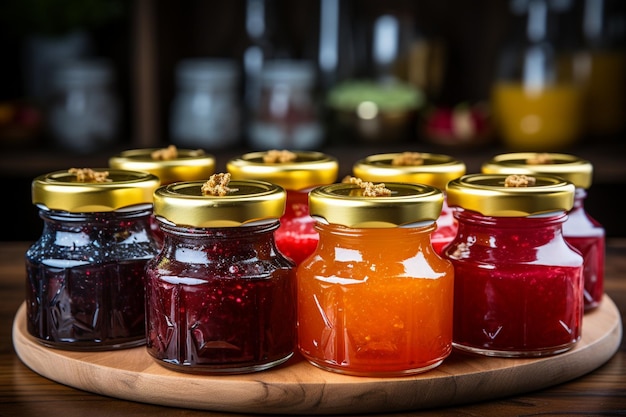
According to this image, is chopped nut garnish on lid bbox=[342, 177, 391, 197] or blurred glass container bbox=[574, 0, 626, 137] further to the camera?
blurred glass container bbox=[574, 0, 626, 137]

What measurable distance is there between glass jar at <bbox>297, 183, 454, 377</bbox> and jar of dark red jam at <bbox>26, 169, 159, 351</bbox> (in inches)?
6.2

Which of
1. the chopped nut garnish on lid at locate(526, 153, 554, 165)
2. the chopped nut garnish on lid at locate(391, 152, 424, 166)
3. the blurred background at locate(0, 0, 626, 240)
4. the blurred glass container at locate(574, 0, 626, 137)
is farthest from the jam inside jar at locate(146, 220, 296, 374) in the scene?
the blurred glass container at locate(574, 0, 626, 137)

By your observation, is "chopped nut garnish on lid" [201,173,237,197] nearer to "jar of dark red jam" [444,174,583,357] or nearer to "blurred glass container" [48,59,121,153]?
"jar of dark red jam" [444,174,583,357]

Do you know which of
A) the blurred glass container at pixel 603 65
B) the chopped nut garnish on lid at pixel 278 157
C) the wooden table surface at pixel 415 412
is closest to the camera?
the wooden table surface at pixel 415 412

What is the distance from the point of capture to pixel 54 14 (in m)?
1.97

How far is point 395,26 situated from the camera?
6.89ft

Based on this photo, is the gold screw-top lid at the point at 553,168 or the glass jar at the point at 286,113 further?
the glass jar at the point at 286,113

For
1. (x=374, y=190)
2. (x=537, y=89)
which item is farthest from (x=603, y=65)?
(x=374, y=190)

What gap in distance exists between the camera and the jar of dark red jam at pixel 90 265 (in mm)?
782

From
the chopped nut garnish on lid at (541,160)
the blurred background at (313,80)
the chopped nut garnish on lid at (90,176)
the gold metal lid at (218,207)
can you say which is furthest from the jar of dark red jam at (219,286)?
the blurred background at (313,80)

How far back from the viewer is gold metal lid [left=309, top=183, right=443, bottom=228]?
70cm

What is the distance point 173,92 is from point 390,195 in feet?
4.83

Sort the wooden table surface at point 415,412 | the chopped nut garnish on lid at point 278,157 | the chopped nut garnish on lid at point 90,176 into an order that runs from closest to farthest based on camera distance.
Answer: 1. the wooden table surface at point 415,412
2. the chopped nut garnish on lid at point 90,176
3. the chopped nut garnish on lid at point 278,157

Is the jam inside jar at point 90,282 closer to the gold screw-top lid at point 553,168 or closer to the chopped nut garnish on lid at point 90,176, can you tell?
the chopped nut garnish on lid at point 90,176
